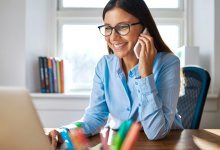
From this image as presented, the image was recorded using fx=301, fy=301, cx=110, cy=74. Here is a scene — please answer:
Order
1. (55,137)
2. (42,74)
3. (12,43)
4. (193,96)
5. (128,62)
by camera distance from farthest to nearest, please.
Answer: (42,74) → (12,43) → (193,96) → (128,62) → (55,137)

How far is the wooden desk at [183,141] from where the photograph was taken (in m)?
0.91

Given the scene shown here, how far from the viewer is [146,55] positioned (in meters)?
1.16

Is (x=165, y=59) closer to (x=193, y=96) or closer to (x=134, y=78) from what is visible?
(x=134, y=78)

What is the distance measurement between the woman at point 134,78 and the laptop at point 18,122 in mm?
658

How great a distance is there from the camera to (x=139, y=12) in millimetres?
1221

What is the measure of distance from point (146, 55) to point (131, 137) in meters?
0.78

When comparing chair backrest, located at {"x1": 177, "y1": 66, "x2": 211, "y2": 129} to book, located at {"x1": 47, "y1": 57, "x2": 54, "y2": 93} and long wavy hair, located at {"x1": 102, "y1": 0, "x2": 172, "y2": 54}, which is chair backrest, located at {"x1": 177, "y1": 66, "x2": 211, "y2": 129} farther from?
book, located at {"x1": 47, "y1": 57, "x2": 54, "y2": 93}

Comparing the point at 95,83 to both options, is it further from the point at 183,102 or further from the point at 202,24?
the point at 202,24

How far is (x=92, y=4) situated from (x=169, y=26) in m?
0.70

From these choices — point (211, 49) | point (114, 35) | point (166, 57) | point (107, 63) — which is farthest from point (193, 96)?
point (211, 49)

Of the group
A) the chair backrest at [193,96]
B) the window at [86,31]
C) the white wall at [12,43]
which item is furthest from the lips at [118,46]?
the window at [86,31]

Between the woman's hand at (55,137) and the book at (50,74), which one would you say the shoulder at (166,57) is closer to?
the woman's hand at (55,137)

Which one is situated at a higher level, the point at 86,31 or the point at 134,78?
the point at 86,31

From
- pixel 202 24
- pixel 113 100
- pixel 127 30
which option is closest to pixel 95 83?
pixel 113 100
